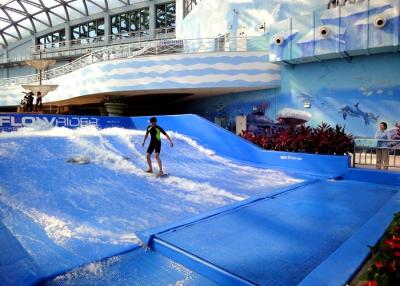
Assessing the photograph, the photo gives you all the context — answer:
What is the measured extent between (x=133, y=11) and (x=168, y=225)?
112 feet

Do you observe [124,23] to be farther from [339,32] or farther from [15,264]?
[15,264]

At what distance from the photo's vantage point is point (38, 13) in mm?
37688

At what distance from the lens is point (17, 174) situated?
7164 millimetres

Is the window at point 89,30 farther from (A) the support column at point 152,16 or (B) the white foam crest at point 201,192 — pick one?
(B) the white foam crest at point 201,192

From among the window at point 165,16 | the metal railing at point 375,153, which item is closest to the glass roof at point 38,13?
the window at point 165,16

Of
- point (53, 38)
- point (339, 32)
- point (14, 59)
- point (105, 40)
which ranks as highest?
point (53, 38)

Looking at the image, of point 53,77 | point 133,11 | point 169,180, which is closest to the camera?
point 169,180

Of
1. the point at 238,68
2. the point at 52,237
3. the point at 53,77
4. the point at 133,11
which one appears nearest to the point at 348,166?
the point at 52,237

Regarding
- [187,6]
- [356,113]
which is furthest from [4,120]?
[187,6]

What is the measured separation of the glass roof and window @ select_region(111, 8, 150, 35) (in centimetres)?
119

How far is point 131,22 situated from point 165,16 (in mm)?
4462

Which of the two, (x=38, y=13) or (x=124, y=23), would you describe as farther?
(x=38, y=13)

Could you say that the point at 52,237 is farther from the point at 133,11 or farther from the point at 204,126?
the point at 133,11

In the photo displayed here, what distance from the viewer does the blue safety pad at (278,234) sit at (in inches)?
135
